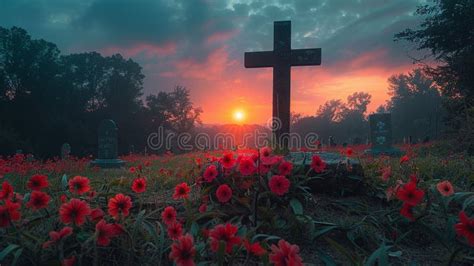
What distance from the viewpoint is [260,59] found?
6344 mm

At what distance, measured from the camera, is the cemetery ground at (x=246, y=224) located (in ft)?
5.75

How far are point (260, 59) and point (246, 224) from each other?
168 inches

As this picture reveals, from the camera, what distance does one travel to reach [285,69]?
245 inches

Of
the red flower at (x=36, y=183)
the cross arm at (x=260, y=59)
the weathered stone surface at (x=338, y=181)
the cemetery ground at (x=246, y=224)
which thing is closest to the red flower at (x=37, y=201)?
the cemetery ground at (x=246, y=224)

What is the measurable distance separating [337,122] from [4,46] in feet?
141

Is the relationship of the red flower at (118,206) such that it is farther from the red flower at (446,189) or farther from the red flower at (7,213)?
the red flower at (446,189)

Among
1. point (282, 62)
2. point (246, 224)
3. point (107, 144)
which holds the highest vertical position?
point (282, 62)

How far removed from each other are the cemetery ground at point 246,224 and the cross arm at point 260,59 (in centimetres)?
335

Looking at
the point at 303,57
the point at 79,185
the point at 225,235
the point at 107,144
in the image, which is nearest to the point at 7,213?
the point at 79,185

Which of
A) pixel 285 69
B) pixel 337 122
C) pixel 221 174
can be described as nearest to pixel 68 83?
pixel 285 69

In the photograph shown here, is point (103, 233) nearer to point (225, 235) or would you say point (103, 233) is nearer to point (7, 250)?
point (7, 250)

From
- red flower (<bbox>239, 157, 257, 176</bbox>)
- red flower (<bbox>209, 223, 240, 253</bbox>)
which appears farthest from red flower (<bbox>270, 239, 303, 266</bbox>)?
red flower (<bbox>239, 157, 257, 176</bbox>)

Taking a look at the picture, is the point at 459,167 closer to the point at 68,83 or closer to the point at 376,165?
the point at 376,165

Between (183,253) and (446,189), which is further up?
(446,189)
